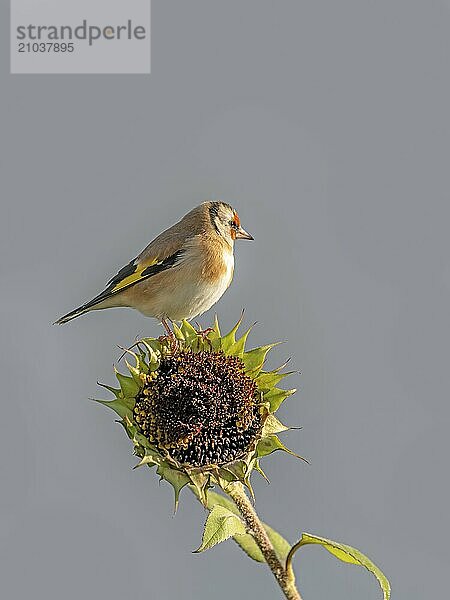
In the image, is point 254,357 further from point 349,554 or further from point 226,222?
point 226,222

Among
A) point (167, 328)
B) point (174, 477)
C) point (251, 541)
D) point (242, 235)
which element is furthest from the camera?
point (242, 235)

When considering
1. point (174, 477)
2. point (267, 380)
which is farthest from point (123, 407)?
point (267, 380)

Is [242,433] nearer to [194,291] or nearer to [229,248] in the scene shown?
[194,291]

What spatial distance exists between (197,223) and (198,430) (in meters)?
0.61

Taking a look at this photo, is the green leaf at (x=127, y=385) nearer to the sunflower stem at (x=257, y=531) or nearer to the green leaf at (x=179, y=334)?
the green leaf at (x=179, y=334)

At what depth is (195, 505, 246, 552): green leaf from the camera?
1119 mm

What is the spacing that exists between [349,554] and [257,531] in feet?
0.75

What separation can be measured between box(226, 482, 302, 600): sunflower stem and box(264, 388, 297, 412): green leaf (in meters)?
0.15

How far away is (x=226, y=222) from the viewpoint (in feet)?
5.90

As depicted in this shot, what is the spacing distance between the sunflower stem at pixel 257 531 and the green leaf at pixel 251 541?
0.03 meters

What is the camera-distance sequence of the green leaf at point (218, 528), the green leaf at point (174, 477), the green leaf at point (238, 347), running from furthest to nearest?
the green leaf at point (238, 347) < the green leaf at point (174, 477) < the green leaf at point (218, 528)

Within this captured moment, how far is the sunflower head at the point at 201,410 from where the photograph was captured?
1300 millimetres

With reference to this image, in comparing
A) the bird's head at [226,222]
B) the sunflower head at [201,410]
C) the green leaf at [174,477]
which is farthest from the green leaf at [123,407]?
the bird's head at [226,222]

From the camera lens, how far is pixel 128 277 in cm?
173
